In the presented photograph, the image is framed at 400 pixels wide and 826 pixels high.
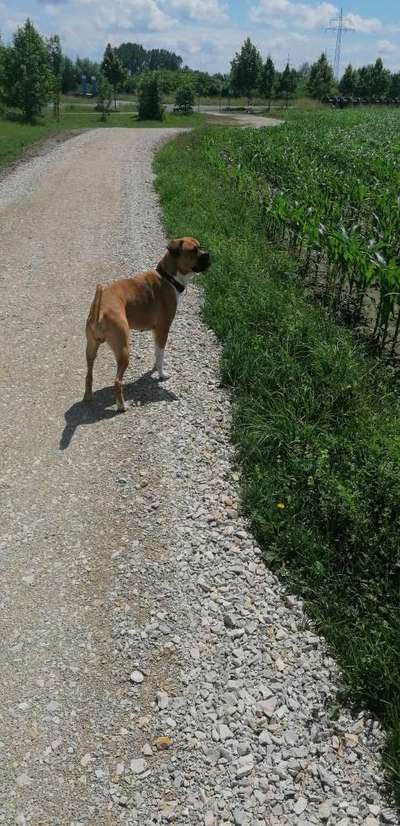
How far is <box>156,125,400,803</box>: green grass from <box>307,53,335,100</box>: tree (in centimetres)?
8520

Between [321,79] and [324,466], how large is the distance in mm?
90880

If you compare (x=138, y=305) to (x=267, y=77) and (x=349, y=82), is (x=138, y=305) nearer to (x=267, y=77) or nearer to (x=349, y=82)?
(x=267, y=77)

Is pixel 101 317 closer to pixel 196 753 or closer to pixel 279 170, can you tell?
pixel 196 753

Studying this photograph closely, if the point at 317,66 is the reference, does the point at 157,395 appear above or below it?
below

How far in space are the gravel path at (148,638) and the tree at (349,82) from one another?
9626 centimetres

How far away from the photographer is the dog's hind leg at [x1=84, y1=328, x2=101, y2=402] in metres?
5.97

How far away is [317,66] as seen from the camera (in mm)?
81750

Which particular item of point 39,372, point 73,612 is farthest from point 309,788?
→ point 39,372

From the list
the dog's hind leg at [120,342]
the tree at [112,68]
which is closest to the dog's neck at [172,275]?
the dog's hind leg at [120,342]

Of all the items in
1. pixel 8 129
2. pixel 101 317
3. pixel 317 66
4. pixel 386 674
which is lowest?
pixel 386 674

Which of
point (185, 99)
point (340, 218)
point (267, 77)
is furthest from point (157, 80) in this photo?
point (340, 218)

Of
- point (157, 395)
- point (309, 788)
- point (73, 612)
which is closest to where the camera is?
point (309, 788)

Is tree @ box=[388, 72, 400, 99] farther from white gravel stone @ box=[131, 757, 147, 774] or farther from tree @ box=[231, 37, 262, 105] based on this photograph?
white gravel stone @ box=[131, 757, 147, 774]

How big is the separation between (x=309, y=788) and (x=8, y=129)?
34.2m
